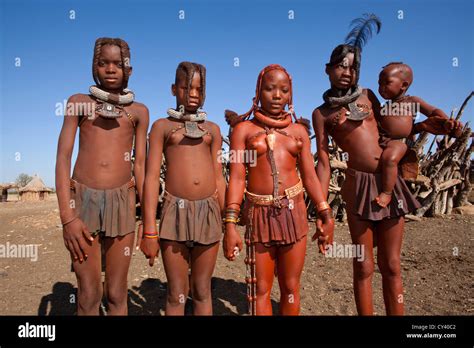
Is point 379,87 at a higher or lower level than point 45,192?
higher

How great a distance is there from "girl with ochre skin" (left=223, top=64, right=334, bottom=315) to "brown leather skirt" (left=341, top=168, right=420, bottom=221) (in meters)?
0.35

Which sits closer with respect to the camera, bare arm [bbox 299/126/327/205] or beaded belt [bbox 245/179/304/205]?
beaded belt [bbox 245/179/304/205]

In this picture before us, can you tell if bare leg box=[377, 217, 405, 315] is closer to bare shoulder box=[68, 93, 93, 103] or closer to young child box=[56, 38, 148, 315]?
young child box=[56, 38, 148, 315]

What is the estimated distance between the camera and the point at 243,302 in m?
4.56

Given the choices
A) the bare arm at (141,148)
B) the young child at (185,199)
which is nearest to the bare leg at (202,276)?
the young child at (185,199)

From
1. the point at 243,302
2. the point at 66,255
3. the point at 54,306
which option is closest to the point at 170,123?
the point at 243,302

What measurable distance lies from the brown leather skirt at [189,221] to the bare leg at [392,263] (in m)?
1.42

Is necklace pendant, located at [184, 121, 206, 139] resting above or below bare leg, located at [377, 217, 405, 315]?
above

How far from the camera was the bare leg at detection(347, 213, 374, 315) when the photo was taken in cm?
309

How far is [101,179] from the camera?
9.28 feet

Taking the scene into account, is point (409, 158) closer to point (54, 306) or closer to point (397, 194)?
point (397, 194)

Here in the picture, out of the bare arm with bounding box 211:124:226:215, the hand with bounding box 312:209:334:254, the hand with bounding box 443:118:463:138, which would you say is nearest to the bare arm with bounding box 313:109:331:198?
the hand with bounding box 312:209:334:254

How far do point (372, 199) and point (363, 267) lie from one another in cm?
57
